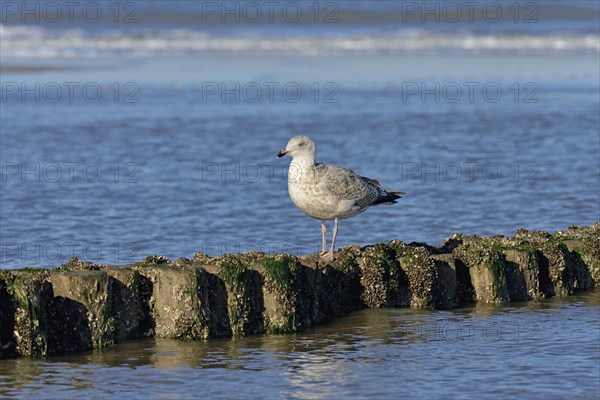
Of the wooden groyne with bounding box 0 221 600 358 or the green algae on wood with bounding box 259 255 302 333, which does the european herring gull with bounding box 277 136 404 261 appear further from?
the green algae on wood with bounding box 259 255 302 333

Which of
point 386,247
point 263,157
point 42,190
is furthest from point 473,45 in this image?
point 386,247

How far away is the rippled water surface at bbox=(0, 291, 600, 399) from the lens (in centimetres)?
684

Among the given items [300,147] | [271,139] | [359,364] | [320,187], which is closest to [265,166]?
[271,139]

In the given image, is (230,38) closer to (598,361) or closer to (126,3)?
(126,3)

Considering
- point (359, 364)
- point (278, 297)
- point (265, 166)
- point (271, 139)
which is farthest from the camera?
point (271, 139)

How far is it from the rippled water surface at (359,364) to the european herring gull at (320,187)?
4.17ft

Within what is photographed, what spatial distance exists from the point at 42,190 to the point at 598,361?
916 centimetres

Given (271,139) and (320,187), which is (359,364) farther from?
(271,139)

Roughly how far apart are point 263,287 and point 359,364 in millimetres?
1194

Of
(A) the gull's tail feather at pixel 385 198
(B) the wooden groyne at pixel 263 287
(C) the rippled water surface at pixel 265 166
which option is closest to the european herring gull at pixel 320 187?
(A) the gull's tail feather at pixel 385 198

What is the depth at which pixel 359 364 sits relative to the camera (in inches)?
292

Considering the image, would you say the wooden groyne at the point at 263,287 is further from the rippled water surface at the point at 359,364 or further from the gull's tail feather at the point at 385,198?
the gull's tail feather at the point at 385,198

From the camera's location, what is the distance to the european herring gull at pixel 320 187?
9.46m

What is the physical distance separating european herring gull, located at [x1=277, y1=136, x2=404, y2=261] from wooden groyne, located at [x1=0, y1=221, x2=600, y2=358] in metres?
0.66
